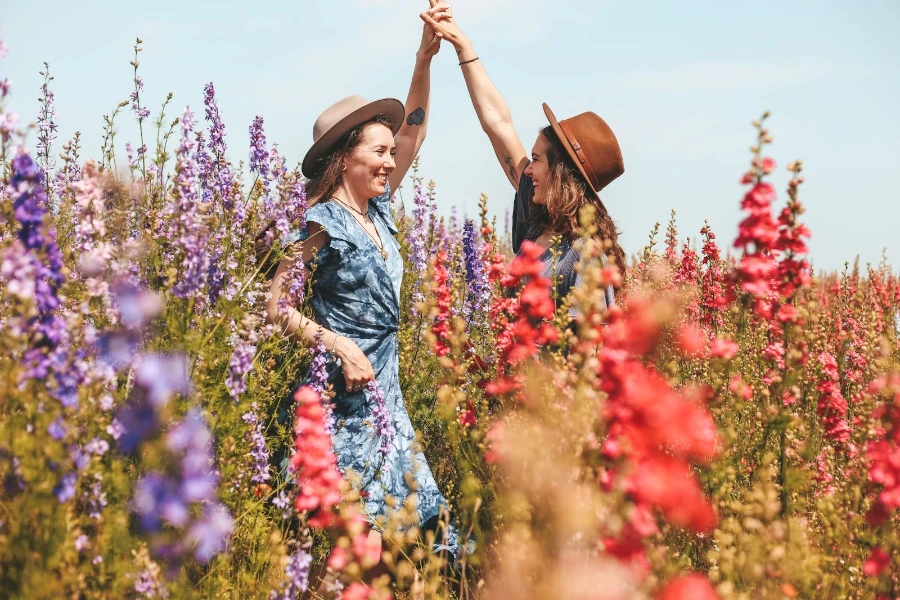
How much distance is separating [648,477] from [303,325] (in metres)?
1.87

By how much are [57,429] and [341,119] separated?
207 centimetres

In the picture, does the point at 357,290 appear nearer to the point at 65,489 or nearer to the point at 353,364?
the point at 353,364

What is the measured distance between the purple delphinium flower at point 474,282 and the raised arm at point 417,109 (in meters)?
0.48

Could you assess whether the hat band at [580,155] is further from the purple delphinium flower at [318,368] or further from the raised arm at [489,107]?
the purple delphinium flower at [318,368]

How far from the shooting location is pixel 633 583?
5.69 feet

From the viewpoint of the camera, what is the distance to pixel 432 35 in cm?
387

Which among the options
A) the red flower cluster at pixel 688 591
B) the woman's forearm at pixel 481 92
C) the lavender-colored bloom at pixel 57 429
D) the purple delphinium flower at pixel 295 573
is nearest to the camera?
the red flower cluster at pixel 688 591

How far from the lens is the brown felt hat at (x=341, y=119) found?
3.41 meters

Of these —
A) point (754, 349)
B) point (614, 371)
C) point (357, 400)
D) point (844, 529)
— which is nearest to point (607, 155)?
point (754, 349)

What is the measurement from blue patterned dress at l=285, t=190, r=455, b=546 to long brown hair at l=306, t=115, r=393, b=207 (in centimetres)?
12

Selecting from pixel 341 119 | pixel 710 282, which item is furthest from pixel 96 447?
pixel 710 282

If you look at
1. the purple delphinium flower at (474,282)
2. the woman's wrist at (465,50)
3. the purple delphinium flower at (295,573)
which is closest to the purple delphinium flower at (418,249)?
the purple delphinium flower at (474,282)

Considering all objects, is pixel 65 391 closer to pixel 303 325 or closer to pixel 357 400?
pixel 303 325

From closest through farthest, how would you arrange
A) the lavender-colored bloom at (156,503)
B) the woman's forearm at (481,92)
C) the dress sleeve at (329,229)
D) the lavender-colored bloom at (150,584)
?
the lavender-colored bloom at (150,584), the lavender-colored bloom at (156,503), the dress sleeve at (329,229), the woman's forearm at (481,92)
